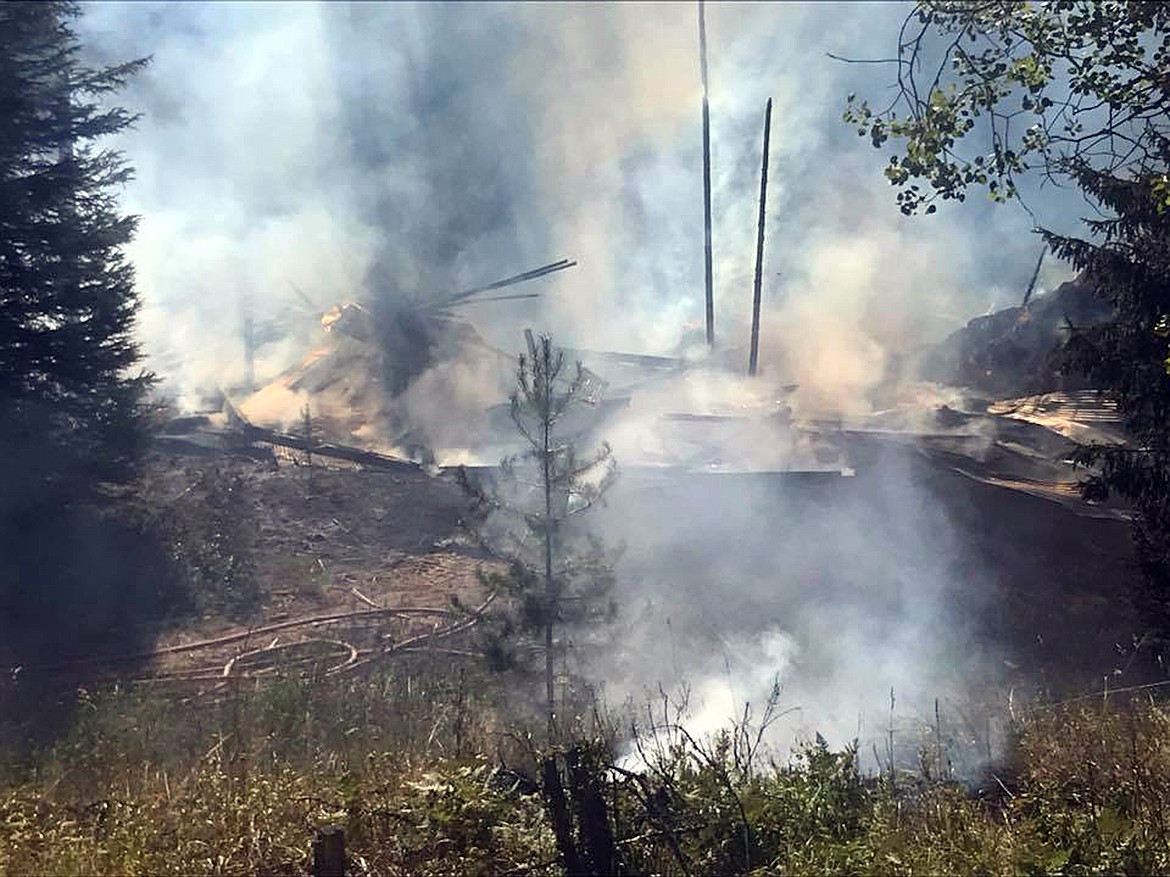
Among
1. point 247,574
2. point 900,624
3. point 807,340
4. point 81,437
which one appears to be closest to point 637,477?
point 900,624

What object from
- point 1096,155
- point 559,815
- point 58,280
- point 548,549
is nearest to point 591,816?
point 559,815

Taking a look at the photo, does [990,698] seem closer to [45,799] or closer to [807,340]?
[45,799]

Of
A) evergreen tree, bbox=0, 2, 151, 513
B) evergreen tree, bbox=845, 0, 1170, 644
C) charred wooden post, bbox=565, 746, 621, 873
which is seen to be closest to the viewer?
charred wooden post, bbox=565, 746, 621, 873

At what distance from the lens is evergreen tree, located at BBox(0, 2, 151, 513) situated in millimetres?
13859

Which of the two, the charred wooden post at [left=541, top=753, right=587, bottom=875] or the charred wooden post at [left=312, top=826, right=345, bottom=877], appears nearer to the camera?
the charred wooden post at [left=312, top=826, right=345, bottom=877]

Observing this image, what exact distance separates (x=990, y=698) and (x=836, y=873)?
847 centimetres

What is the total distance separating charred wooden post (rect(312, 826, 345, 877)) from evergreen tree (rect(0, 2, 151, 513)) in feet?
41.2

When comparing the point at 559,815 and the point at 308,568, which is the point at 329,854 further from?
the point at 308,568

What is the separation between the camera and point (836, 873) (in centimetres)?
405

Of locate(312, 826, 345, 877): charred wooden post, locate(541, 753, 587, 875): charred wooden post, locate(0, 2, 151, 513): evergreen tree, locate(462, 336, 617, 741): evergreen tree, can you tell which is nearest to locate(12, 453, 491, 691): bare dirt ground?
locate(462, 336, 617, 741): evergreen tree

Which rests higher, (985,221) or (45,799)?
(985,221)

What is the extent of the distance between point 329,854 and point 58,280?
1309cm

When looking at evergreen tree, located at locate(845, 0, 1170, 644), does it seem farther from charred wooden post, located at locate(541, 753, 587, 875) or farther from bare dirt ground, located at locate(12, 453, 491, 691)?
bare dirt ground, located at locate(12, 453, 491, 691)

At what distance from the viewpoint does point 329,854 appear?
3.85m
